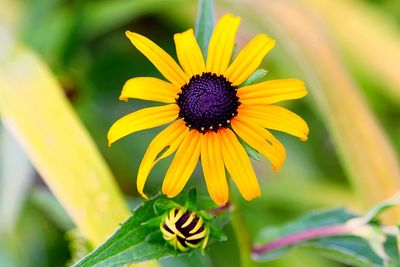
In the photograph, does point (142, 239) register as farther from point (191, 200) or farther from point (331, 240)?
point (331, 240)

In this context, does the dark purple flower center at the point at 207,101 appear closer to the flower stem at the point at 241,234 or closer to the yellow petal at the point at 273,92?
the yellow petal at the point at 273,92

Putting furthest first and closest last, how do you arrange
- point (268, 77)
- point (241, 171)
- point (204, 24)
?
1. point (268, 77)
2. point (204, 24)
3. point (241, 171)

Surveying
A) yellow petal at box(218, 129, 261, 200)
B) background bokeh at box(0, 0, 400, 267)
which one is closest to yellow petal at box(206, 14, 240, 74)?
yellow petal at box(218, 129, 261, 200)

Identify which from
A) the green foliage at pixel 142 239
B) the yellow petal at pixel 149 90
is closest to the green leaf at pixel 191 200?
the green foliage at pixel 142 239

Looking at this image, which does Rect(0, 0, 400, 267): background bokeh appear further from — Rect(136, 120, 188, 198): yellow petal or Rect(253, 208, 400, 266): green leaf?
Rect(136, 120, 188, 198): yellow petal

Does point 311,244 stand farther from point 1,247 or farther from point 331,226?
point 1,247

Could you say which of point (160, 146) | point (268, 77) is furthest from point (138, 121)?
point (268, 77)

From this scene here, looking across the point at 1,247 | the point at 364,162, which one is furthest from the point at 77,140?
the point at 364,162
